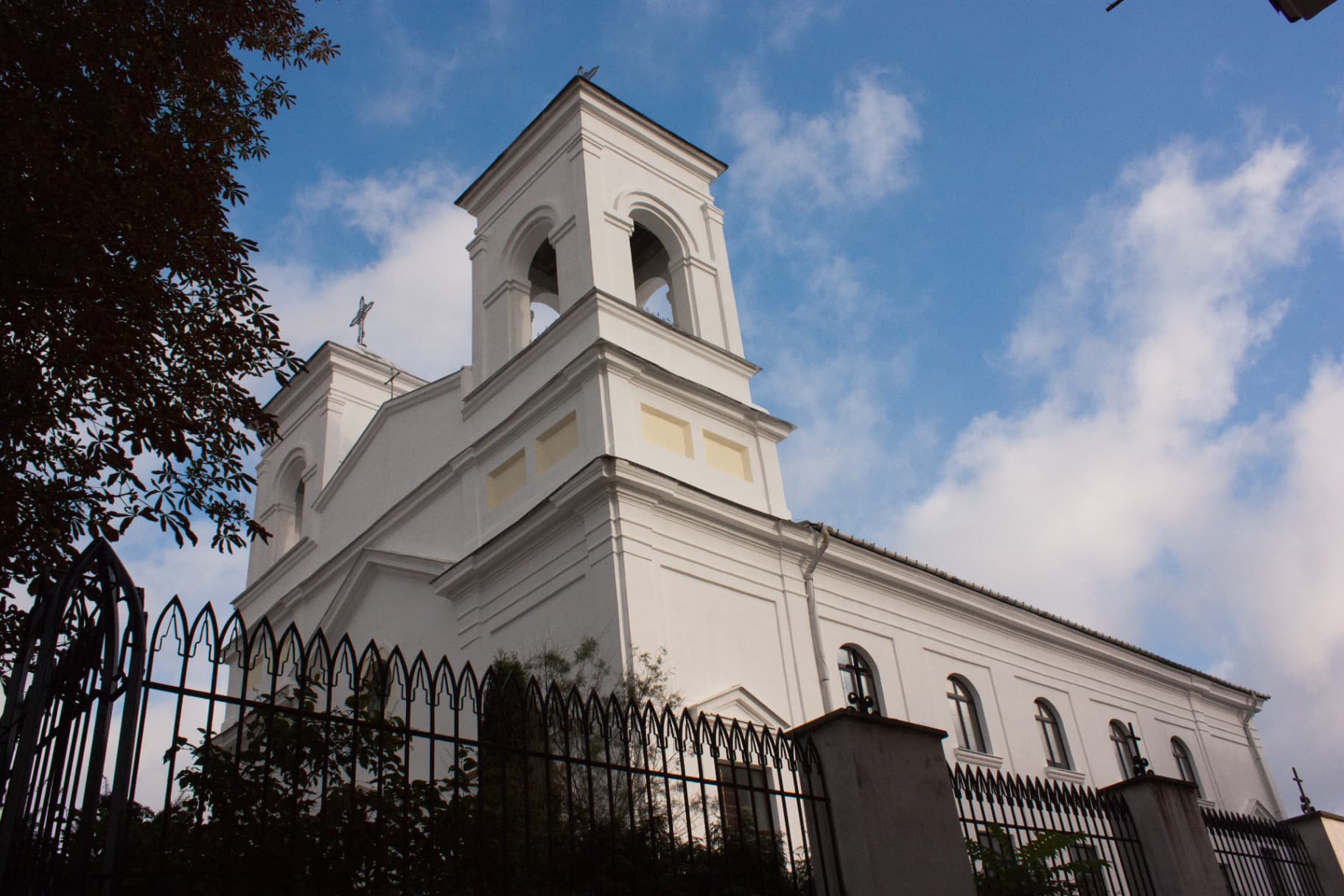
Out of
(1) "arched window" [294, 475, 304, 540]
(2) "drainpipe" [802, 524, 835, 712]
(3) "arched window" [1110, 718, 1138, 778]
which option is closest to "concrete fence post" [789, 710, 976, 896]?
(2) "drainpipe" [802, 524, 835, 712]

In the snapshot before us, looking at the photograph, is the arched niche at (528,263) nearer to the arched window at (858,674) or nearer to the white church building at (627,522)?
the white church building at (627,522)

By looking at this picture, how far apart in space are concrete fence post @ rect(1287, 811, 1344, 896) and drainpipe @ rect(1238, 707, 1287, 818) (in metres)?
16.5

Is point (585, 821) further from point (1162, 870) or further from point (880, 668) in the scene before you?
point (880, 668)

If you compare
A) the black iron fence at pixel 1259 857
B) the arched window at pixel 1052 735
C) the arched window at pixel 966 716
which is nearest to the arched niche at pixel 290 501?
the arched window at pixel 966 716

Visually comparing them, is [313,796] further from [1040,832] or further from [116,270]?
[1040,832]

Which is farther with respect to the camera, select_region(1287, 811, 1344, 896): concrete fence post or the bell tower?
the bell tower

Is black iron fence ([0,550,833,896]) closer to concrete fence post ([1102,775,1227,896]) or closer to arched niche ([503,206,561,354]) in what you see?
concrete fence post ([1102,775,1227,896])

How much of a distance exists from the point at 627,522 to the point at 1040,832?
22.2ft

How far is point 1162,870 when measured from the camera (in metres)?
8.41

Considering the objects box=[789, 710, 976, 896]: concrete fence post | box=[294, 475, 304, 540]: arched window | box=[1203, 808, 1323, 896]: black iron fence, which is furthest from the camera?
box=[294, 475, 304, 540]: arched window

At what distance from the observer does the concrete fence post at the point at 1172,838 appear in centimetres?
838

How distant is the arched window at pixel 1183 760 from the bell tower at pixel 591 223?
44.2 ft

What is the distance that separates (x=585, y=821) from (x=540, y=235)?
1391 centimetres

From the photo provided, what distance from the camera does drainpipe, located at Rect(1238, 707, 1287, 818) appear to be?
25609 mm
